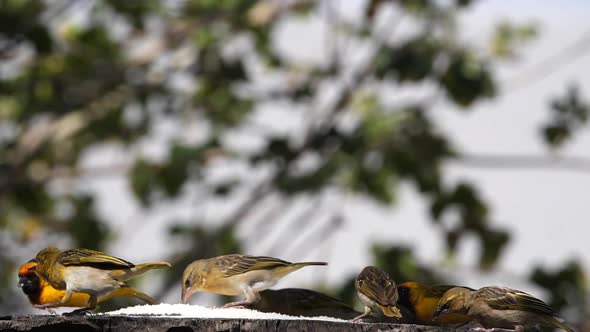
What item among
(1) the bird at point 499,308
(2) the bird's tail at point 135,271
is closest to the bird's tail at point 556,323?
(1) the bird at point 499,308

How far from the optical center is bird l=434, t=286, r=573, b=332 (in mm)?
3812

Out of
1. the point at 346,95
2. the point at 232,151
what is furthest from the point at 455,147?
the point at 232,151

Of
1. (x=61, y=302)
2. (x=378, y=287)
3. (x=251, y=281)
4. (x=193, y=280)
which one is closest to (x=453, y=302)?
(x=378, y=287)

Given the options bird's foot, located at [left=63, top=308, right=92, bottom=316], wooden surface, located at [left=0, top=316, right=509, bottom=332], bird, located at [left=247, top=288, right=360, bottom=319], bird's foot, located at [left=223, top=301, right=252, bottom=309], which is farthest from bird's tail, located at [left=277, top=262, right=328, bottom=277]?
bird's foot, located at [left=63, top=308, right=92, bottom=316]

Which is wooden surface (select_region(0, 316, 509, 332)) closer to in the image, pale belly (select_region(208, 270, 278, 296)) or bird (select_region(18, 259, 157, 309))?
bird (select_region(18, 259, 157, 309))

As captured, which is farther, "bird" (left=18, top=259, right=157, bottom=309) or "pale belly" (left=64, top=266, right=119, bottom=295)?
"bird" (left=18, top=259, right=157, bottom=309)

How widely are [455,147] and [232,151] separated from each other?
7.73 feet

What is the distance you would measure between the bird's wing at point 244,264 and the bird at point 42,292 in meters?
0.37

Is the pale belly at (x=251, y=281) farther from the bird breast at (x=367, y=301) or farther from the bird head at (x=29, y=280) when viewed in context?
the bird head at (x=29, y=280)

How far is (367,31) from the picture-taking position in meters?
11.0

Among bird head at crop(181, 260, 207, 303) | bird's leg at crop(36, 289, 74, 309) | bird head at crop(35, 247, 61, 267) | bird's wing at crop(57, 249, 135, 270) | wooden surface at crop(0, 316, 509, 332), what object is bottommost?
wooden surface at crop(0, 316, 509, 332)

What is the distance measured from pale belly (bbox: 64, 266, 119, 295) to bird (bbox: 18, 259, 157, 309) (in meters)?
0.08

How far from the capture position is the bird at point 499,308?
12.5 feet

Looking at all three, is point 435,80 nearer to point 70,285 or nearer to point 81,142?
point 81,142
